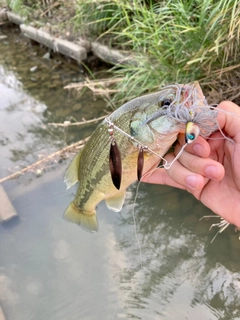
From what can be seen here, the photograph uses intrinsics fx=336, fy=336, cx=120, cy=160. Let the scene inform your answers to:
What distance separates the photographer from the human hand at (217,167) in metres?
1.36

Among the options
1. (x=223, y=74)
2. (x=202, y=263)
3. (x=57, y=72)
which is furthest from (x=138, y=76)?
(x=57, y=72)

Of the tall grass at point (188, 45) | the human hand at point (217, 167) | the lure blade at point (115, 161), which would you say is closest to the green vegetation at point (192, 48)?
the tall grass at point (188, 45)

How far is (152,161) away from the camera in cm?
136

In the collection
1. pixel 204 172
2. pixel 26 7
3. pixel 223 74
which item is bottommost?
pixel 26 7

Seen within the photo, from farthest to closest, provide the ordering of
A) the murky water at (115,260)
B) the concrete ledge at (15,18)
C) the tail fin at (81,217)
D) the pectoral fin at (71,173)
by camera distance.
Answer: the concrete ledge at (15,18) → the murky water at (115,260) → the tail fin at (81,217) → the pectoral fin at (71,173)

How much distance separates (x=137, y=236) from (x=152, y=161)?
1.76m

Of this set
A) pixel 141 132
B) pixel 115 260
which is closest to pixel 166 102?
pixel 141 132

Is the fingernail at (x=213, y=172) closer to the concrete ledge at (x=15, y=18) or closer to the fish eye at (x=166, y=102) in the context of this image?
the fish eye at (x=166, y=102)

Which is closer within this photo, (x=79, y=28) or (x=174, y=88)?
(x=174, y=88)

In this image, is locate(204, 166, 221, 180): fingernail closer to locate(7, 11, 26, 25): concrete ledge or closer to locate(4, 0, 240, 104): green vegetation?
locate(4, 0, 240, 104): green vegetation

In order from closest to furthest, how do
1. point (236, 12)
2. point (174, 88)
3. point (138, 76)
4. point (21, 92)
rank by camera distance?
1. point (174, 88)
2. point (236, 12)
3. point (138, 76)
4. point (21, 92)

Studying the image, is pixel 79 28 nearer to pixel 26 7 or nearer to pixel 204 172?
pixel 26 7

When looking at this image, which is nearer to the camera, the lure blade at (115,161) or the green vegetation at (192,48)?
the lure blade at (115,161)

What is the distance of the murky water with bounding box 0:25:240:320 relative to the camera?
8.31ft
